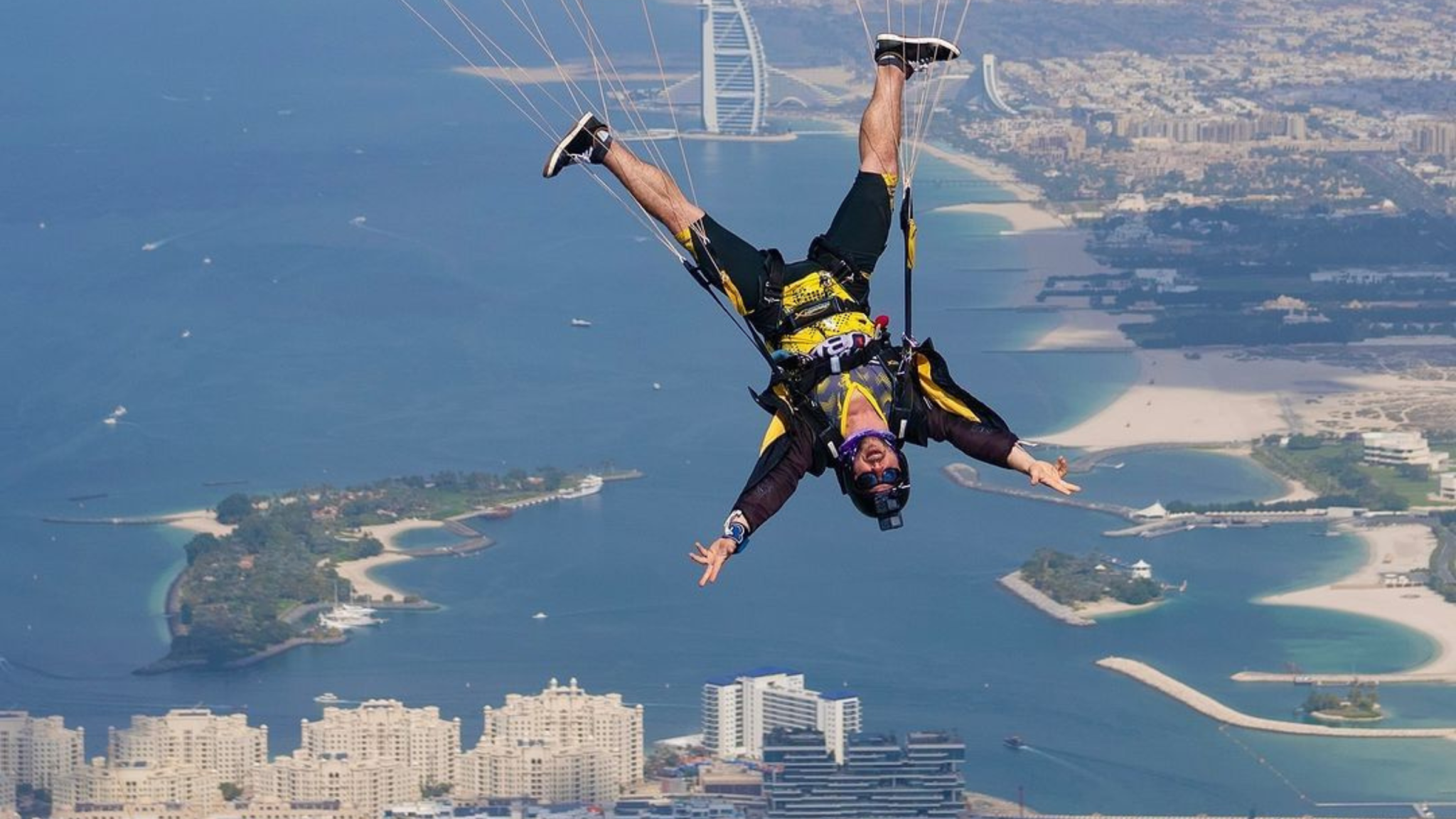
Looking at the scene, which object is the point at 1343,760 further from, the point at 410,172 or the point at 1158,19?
the point at 1158,19

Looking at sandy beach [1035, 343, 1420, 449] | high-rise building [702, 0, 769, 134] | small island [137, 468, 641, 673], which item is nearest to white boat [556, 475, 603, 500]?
small island [137, 468, 641, 673]

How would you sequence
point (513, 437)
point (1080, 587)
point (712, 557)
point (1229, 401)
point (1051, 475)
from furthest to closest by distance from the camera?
point (1229, 401) → point (513, 437) → point (1080, 587) → point (1051, 475) → point (712, 557)

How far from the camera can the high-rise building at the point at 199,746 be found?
23.3 metres

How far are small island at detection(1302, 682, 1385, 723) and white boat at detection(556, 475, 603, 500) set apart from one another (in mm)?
9184

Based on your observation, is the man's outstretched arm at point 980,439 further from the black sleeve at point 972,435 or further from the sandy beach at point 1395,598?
the sandy beach at point 1395,598

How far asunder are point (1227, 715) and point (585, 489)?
9.25m

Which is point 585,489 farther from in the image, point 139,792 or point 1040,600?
point 139,792

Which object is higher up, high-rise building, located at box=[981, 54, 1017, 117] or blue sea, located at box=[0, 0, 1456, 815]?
high-rise building, located at box=[981, 54, 1017, 117]

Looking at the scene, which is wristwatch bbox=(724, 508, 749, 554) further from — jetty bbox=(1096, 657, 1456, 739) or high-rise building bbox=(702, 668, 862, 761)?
jetty bbox=(1096, 657, 1456, 739)

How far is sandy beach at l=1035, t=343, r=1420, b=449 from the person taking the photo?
117ft

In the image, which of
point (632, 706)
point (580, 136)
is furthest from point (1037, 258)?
point (580, 136)

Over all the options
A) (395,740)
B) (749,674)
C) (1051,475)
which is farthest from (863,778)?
(1051,475)

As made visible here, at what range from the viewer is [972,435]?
710 centimetres

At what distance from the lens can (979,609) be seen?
2875 centimetres
